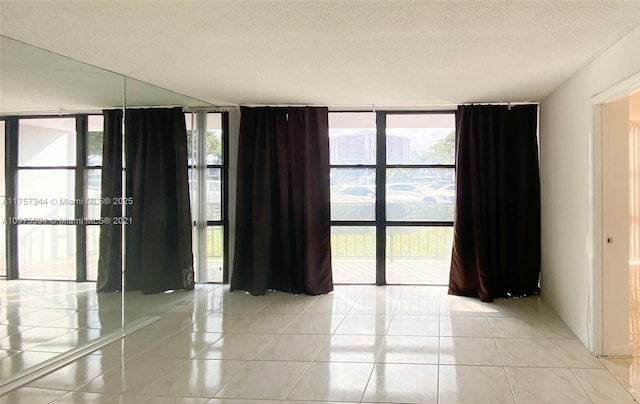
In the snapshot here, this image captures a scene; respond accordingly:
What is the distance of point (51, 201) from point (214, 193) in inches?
88.2

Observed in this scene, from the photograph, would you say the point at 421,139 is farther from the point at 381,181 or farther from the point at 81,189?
the point at 81,189

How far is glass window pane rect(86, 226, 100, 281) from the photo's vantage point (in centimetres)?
435

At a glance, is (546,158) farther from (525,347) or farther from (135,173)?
(135,173)

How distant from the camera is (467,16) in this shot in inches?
106

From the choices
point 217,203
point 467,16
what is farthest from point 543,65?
point 217,203

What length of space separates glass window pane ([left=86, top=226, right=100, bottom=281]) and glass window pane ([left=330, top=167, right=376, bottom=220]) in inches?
113

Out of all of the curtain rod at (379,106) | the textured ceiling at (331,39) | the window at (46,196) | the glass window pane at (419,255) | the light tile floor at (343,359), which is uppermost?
the curtain rod at (379,106)

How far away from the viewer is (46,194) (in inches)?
151

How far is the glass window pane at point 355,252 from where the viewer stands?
597 centimetres

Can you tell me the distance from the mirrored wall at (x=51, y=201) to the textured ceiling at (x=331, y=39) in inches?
13.9

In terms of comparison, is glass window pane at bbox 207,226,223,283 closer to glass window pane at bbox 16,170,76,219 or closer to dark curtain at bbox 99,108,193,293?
dark curtain at bbox 99,108,193,293

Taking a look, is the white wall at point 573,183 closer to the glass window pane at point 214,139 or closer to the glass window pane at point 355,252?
the glass window pane at point 355,252

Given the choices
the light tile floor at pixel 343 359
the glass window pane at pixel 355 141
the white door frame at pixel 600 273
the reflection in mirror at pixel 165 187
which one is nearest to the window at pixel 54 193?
the reflection in mirror at pixel 165 187

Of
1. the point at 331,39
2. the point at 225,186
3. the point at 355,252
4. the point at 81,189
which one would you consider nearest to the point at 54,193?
the point at 81,189
